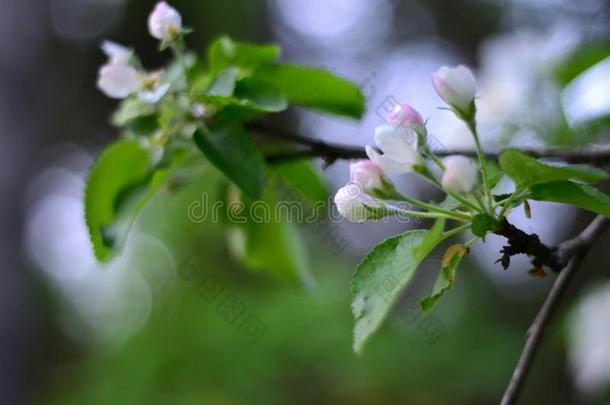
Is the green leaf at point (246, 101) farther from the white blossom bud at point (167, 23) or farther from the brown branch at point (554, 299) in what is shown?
the brown branch at point (554, 299)

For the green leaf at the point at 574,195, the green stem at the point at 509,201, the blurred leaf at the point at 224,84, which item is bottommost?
the green leaf at the point at 574,195

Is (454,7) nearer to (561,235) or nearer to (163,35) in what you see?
(561,235)

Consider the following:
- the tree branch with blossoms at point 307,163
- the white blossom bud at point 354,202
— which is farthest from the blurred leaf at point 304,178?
the white blossom bud at point 354,202

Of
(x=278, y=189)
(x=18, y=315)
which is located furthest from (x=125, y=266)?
(x=278, y=189)

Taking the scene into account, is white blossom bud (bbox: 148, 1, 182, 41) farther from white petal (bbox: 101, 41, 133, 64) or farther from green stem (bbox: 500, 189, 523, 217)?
green stem (bbox: 500, 189, 523, 217)

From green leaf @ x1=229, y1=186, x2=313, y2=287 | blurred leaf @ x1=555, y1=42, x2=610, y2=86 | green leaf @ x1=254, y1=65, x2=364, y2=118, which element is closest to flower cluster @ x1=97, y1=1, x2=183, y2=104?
green leaf @ x1=254, y1=65, x2=364, y2=118

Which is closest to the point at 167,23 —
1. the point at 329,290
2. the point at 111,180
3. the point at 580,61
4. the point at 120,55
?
the point at 120,55

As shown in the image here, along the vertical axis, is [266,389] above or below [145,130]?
below
